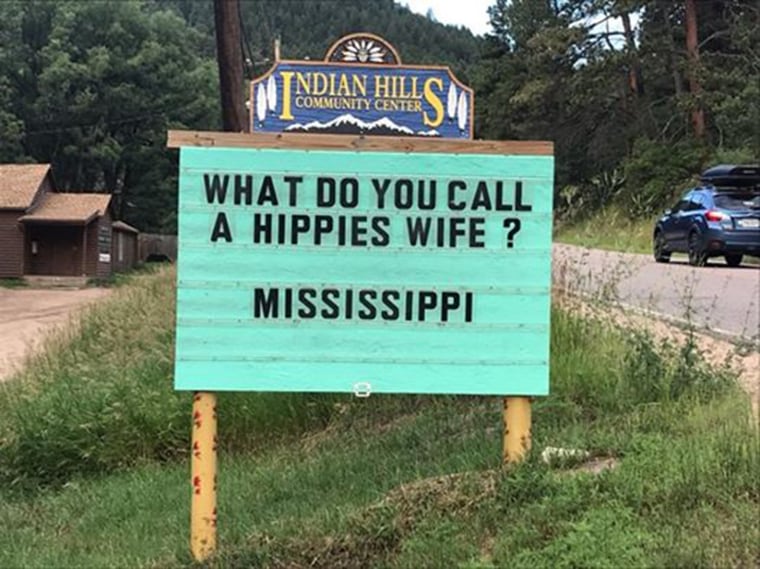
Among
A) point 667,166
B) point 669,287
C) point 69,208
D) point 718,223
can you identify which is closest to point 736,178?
point 718,223

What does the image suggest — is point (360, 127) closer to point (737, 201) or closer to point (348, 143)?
point (348, 143)

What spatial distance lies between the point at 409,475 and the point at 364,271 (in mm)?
1240

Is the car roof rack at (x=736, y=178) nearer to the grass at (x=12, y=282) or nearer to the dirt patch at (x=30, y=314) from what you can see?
the dirt patch at (x=30, y=314)

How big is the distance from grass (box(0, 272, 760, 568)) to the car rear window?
10.4 meters

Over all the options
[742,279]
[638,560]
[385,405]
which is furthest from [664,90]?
[638,560]

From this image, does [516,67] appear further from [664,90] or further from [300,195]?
[300,195]

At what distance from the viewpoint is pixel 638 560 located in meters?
3.47

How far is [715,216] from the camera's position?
53.9 feet

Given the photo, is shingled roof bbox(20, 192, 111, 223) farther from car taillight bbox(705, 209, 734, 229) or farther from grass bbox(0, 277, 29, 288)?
car taillight bbox(705, 209, 734, 229)

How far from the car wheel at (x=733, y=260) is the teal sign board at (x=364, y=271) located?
13.3 m

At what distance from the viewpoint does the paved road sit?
7.98m

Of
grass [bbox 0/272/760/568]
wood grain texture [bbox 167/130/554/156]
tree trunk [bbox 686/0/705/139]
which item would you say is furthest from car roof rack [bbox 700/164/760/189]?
tree trunk [bbox 686/0/705/139]

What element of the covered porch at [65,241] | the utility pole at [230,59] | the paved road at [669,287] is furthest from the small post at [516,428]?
the covered porch at [65,241]

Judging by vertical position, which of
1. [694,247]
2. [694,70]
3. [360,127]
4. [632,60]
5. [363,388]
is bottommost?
[694,247]
